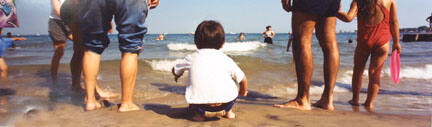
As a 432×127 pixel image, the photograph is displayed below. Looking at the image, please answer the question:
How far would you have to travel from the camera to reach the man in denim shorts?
2.10m

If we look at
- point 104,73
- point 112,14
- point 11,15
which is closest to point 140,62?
point 104,73

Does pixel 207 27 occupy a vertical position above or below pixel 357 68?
Result: above

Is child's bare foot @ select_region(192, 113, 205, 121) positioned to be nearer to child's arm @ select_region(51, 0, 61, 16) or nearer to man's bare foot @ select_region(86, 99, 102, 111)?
man's bare foot @ select_region(86, 99, 102, 111)

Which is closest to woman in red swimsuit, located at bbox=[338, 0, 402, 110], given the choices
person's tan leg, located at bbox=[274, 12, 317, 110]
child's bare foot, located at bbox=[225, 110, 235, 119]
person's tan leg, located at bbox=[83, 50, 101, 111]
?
person's tan leg, located at bbox=[274, 12, 317, 110]

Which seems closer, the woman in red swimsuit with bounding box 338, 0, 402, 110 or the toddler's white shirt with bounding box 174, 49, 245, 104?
the toddler's white shirt with bounding box 174, 49, 245, 104

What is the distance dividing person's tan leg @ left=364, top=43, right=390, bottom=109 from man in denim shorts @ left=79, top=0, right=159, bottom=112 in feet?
8.15

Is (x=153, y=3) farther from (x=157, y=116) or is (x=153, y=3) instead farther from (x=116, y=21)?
(x=157, y=116)

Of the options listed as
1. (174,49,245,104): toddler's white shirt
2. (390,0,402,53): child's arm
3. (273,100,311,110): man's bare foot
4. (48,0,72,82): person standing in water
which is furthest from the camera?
(48,0,72,82): person standing in water

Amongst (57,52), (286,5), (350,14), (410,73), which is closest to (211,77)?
(286,5)

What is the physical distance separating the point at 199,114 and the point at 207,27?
0.66 meters

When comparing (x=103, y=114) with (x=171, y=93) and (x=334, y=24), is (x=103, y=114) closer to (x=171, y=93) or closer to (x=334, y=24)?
(x=171, y=93)

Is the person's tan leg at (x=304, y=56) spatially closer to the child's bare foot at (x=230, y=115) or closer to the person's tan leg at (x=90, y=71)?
the child's bare foot at (x=230, y=115)

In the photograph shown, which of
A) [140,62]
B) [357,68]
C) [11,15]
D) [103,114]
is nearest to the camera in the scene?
[103,114]

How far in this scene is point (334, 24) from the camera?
246 cm
